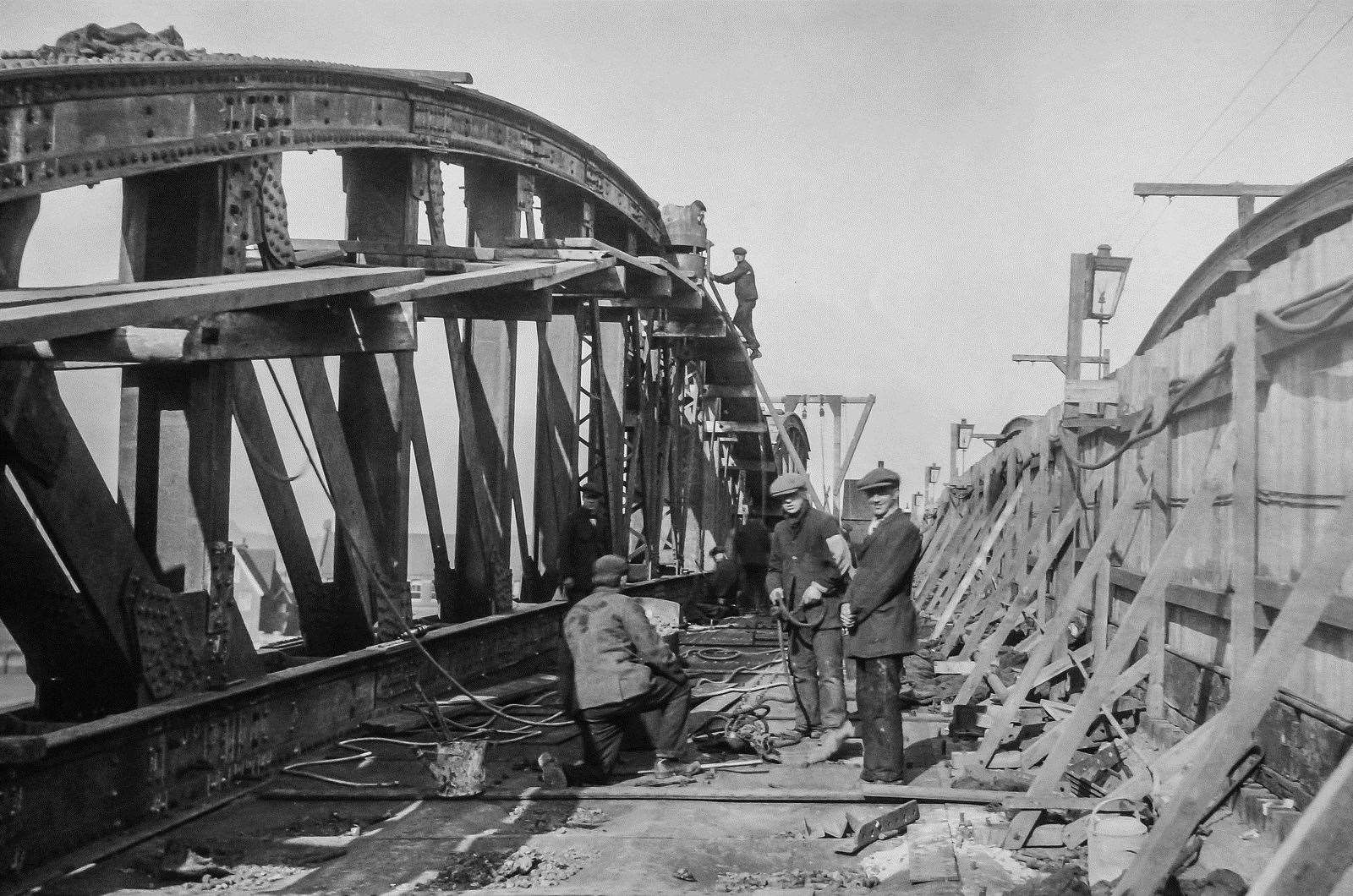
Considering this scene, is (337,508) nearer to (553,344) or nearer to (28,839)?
(28,839)

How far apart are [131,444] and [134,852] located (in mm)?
2308

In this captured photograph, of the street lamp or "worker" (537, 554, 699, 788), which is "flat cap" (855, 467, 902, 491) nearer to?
"worker" (537, 554, 699, 788)

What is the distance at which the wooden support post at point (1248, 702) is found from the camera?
3.94 m

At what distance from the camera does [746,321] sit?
21062 mm

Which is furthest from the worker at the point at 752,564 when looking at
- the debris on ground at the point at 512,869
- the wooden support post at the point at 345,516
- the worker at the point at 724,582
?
the debris on ground at the point at 512,869

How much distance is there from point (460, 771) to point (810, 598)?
2821mm

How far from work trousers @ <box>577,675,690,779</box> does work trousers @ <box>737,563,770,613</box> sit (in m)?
12.2

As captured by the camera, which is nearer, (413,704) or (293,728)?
(293,728)

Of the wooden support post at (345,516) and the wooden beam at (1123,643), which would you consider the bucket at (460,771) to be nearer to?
the wooden support post at (345,516)

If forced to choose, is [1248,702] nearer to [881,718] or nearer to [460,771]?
[881,718]

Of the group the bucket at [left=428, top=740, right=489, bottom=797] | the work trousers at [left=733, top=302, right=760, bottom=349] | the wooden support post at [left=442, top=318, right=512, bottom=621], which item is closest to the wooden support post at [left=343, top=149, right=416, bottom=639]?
the wooden support post at [left=442, top=318, right=512, bottom=621]

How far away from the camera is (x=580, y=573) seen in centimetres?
1202

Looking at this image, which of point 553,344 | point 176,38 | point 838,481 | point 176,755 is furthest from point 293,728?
point 838,481

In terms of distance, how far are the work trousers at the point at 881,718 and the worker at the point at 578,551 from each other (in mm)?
5174
